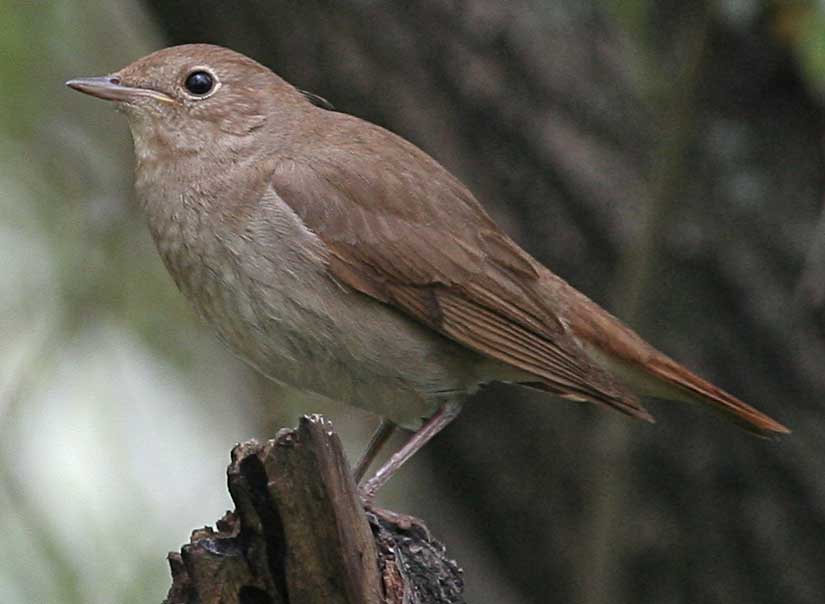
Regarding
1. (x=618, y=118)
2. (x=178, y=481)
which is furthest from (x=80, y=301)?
(x=618, y=118)

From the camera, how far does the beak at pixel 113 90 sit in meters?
5.01

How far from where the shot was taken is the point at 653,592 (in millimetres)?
6117

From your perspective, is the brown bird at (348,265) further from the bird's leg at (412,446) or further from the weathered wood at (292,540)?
the weathered wood at (292,540)

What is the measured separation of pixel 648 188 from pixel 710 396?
0.90m

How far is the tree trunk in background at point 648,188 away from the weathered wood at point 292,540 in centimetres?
206

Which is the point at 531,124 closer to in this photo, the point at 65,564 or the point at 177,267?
the point at 177,267

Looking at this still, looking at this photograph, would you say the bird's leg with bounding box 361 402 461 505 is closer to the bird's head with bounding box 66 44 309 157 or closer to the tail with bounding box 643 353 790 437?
the tail with bounding box 643 353 790 437

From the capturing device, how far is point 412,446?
4.98 meters

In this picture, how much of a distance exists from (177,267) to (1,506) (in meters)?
1.60

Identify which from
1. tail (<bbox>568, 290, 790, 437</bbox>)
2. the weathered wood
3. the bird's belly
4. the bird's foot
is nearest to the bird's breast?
the bird's belly

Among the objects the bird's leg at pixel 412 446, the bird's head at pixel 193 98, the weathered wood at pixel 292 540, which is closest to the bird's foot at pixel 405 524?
the weathered wood at pixel 292 540

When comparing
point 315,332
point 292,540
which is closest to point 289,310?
point 315,332

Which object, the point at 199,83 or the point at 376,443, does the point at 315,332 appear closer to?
A: the point at 376,443

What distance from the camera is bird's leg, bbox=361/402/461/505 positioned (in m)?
4.76
